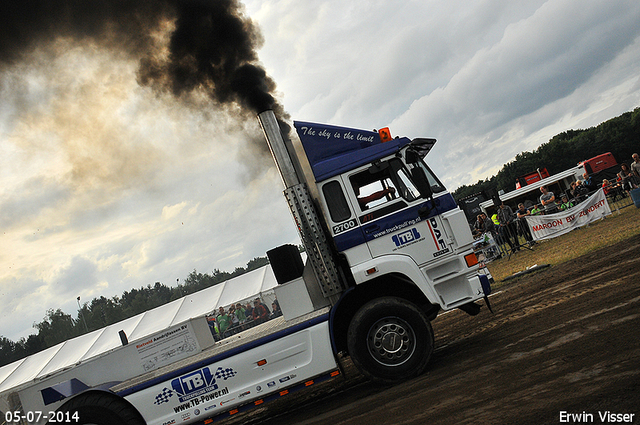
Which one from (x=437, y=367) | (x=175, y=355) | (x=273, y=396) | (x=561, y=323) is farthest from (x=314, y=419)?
(x=561, y=323)

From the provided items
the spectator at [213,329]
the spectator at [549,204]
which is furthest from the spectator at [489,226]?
the spectator at [213,329]

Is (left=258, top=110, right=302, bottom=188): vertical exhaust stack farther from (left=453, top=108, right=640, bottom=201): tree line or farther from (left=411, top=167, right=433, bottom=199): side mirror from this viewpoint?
(left=453, top=108, right=640, bottom=201): tree line

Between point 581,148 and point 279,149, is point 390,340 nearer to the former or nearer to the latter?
point 279,149

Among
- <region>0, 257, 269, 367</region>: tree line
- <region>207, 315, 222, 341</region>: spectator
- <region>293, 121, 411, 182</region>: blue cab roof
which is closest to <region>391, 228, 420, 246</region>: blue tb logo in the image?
<region>293, 121, 411, 182</region>: blue cab roof

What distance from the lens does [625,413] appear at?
3273 mm

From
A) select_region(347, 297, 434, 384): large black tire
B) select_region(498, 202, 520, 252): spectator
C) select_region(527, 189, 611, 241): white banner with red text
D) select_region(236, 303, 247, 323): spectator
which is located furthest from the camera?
select_region(498, 202, 520, 252): spectator

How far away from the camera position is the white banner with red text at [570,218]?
49.5ft

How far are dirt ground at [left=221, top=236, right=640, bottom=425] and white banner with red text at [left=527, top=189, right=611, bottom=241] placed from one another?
7.26 meters

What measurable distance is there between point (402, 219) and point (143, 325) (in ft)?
53.8

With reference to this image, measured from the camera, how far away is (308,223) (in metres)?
6.23

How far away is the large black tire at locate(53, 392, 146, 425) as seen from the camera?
5.78m

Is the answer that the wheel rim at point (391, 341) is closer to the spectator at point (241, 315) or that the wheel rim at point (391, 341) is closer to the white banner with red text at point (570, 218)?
the spectator at point (241, 315)

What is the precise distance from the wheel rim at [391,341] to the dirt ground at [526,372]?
361mm

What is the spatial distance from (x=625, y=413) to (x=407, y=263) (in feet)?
9.52
